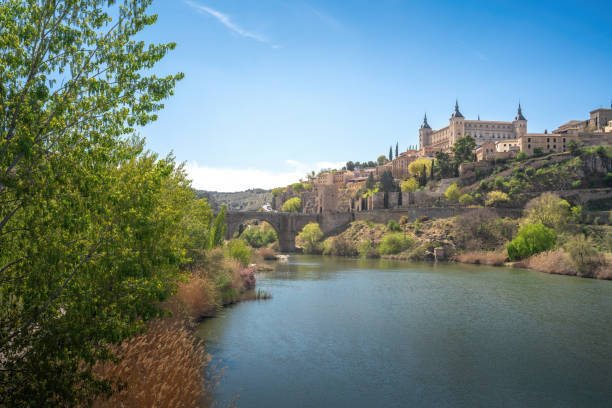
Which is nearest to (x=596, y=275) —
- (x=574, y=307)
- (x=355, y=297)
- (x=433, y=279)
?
(x=433, y=279)

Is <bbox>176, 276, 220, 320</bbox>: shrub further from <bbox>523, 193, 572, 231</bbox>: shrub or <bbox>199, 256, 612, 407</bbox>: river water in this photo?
<bbox>523, 193, 572, 231</bbox>: shrub

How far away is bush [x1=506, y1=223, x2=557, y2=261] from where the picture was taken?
42.5 metres

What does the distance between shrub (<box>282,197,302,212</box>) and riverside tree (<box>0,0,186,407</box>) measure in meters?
115

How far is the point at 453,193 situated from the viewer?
7494 centimetres

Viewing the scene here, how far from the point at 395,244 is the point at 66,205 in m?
53.9

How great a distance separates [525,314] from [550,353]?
6.16 meters

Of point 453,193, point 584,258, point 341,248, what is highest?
point 453,193

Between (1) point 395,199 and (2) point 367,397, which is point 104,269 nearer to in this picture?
(2) point 367,397

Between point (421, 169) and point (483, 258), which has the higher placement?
point (421, 169)

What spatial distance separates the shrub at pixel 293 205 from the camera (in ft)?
400

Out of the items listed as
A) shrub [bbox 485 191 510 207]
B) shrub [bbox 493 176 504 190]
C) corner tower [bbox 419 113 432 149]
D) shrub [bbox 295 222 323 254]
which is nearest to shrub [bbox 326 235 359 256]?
shrub [bbox 295 222 323 254]

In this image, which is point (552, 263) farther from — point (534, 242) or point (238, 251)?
point (238, 251)

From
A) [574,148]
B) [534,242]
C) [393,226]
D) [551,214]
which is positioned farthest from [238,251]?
[574,148]

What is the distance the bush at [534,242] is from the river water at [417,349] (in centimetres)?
1911
